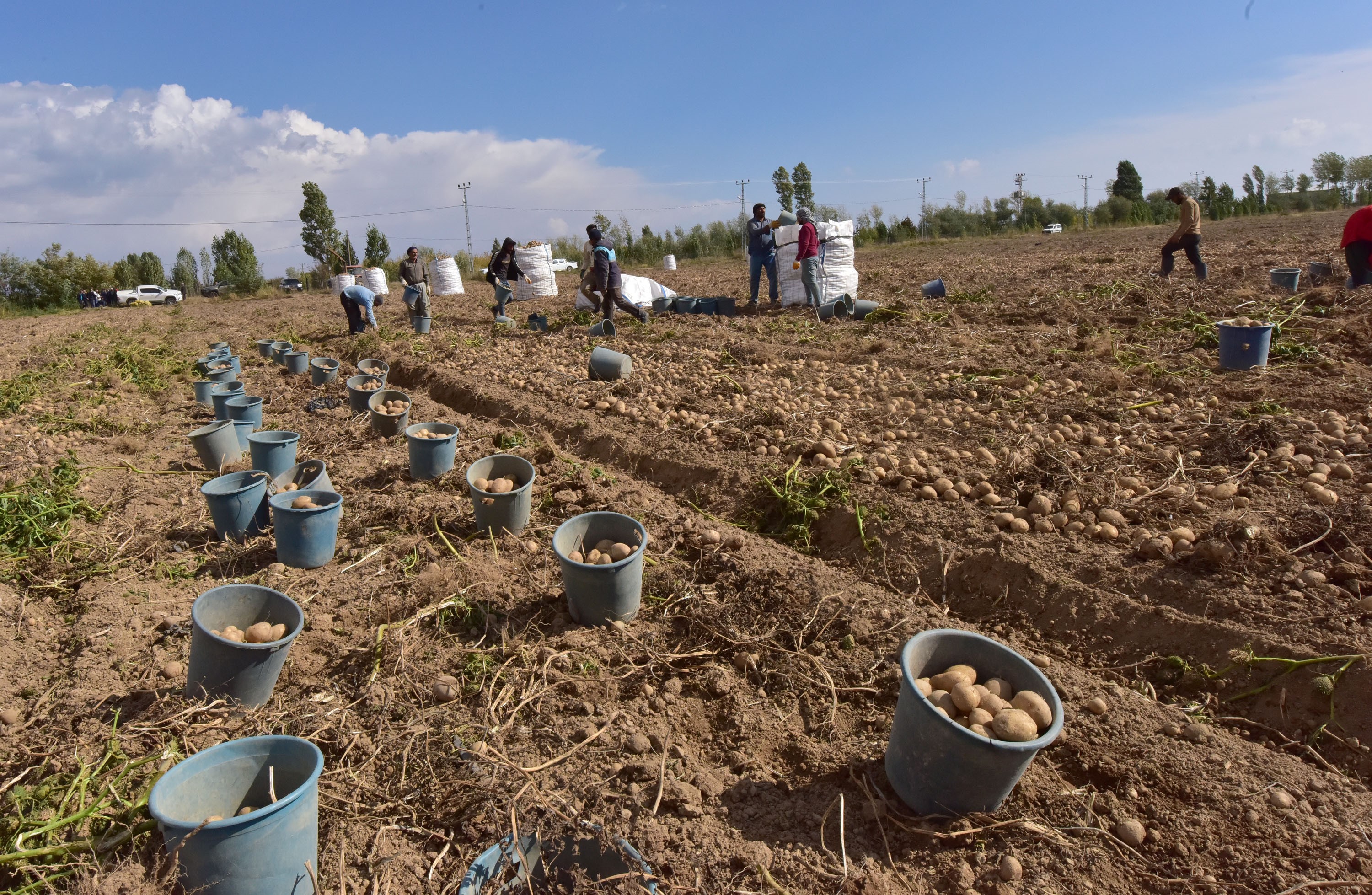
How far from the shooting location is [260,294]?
25375mm

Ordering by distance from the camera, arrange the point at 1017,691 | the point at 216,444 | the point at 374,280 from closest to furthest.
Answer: the point at 1017,691
the point at 216,444
the point at 374,280

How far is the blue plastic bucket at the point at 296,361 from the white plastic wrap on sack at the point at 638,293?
3970 millimetres

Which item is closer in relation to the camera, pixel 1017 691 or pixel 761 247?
pixel 1017 691

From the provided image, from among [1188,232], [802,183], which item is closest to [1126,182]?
[802,183]

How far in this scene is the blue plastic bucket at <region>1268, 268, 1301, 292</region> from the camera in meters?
7.93

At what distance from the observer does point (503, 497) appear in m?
3.71

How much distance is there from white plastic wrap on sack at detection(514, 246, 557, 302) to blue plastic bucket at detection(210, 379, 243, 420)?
279 inches

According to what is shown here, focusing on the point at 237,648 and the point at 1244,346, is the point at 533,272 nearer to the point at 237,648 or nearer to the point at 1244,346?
the point at 1244,346

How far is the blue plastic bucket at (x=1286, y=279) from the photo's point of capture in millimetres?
7934

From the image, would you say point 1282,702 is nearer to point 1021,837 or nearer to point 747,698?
point 1021,837

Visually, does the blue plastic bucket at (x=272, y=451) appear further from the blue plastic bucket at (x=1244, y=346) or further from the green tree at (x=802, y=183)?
the green tree at (x=802, y=183)

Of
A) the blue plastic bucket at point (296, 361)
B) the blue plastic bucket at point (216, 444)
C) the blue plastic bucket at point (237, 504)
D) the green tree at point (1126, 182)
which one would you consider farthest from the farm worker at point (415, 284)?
the green tree at point (1126, 182)

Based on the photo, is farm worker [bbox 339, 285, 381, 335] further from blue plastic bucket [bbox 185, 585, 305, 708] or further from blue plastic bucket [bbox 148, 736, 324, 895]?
blue plastic bucket [bbox 148, 736, 324, 895]

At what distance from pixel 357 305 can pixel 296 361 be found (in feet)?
8.07
